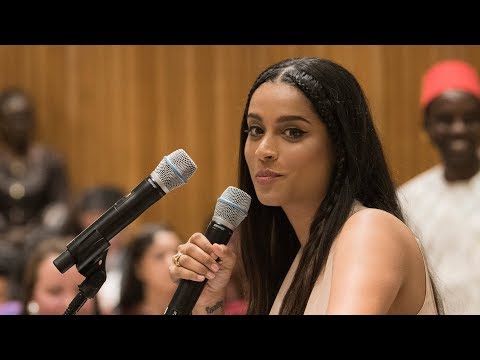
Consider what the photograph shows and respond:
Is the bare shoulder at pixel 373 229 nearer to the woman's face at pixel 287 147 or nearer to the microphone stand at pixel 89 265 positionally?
the woman's face at pixel 287 147

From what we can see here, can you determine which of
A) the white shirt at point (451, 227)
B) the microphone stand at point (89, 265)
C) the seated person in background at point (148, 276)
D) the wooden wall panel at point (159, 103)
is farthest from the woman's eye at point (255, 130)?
the wooden wall panel at point (159, 103)

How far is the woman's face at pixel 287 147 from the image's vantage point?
5.25ft

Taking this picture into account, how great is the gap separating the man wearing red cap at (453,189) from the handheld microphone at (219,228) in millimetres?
1625

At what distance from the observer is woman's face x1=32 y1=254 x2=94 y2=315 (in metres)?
2.79

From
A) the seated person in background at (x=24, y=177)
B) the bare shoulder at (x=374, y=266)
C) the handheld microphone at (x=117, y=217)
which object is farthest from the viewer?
the seated person in background at (x=24, y=177)

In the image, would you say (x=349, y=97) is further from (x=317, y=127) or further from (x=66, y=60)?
(x=66, y=60)

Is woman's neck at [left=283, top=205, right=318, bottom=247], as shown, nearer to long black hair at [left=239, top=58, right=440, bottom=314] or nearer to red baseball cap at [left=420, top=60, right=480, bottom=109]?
long black hair at [left=239, top=58, right=440, bottom=314]

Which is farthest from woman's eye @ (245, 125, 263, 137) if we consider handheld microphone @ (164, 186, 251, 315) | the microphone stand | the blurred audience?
the blurred audience

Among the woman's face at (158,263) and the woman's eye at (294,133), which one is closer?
the woman's eye at (294,133)

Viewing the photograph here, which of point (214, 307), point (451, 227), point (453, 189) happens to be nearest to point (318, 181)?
point (214, 307)

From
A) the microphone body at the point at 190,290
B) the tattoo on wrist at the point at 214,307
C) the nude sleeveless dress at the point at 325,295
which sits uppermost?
the microphone body at the point at 190,290

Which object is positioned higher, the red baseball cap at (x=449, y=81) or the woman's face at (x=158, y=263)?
the red baseball cap at (x=449, y=81)

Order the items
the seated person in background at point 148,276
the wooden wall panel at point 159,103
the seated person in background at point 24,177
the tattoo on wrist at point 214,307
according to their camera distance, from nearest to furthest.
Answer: the tattoo on wrist at point 214,307 < the seated person in background at point 148,276 < the wooden wall panel at point 159,103 < the seated person in background at point 24,177
